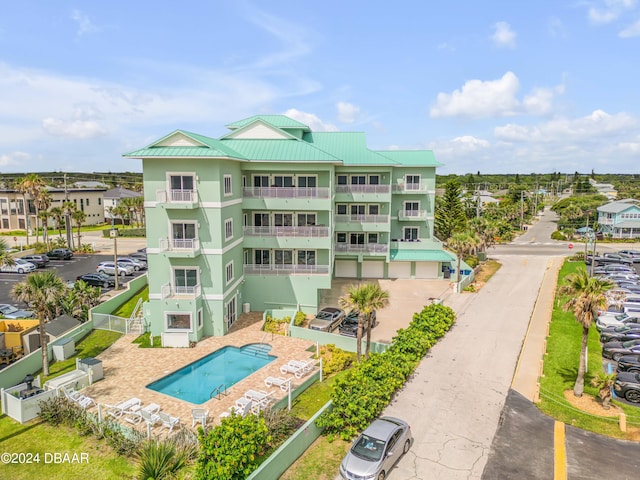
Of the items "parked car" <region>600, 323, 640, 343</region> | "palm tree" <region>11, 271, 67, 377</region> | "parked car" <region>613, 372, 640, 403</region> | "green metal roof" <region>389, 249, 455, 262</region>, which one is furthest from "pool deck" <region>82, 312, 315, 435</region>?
"parked car" <region>600, 323, 640, 343</region>

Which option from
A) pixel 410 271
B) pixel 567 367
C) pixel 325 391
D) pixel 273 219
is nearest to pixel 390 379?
pixel 325 391

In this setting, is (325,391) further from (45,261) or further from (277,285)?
(45,261)

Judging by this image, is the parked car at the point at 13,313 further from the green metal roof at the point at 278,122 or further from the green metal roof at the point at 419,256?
the green metal roof at the point at 419,256

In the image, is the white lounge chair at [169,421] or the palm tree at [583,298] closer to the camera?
the white lounge chair at [169,421]

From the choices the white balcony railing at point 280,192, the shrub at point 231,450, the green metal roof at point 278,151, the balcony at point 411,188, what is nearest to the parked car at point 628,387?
the shrub at point 231,450

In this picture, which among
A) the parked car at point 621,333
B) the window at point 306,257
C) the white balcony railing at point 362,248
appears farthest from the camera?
the white balcony railing at point 362,248

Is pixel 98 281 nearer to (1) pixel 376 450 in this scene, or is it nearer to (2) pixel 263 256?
(2) pixel 263 256
